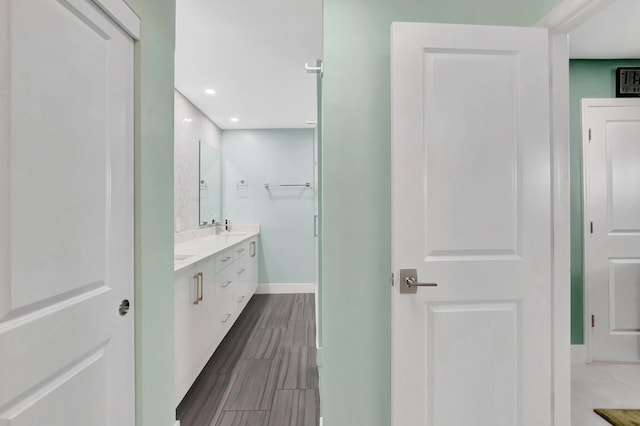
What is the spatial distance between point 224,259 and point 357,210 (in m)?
1.78

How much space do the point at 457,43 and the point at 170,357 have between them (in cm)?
203

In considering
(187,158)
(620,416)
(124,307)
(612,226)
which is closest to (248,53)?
(187,158)

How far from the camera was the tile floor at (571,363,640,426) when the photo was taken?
2.01 meters

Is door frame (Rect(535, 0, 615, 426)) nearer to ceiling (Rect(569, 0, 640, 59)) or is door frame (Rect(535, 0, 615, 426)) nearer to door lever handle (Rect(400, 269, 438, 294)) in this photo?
door lever handle (Rect(400, 269, 438, 294))

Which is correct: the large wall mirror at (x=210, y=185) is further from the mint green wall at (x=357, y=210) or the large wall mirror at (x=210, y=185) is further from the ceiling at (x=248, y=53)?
the mint green wall at (x=357, y=210)

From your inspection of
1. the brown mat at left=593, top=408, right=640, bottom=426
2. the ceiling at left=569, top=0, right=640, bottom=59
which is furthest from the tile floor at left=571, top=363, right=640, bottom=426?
the ceiling at left=569, top=0, right=640, bottom=59

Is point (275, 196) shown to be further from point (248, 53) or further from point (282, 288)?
point (248, 53)

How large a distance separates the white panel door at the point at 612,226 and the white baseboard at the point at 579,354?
0.07 metres

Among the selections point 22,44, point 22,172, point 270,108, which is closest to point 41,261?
point 22,172

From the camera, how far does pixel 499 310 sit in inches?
55.7

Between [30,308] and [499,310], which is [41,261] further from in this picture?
[499,310]

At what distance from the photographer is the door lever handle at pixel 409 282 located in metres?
1.36

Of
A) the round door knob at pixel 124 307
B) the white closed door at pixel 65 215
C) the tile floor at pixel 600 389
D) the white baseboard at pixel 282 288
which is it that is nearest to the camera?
the white closed door at pixel 65 215

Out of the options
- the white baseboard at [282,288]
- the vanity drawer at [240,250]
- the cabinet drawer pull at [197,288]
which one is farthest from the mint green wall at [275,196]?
the cabinet drawer pull at [197,288]
